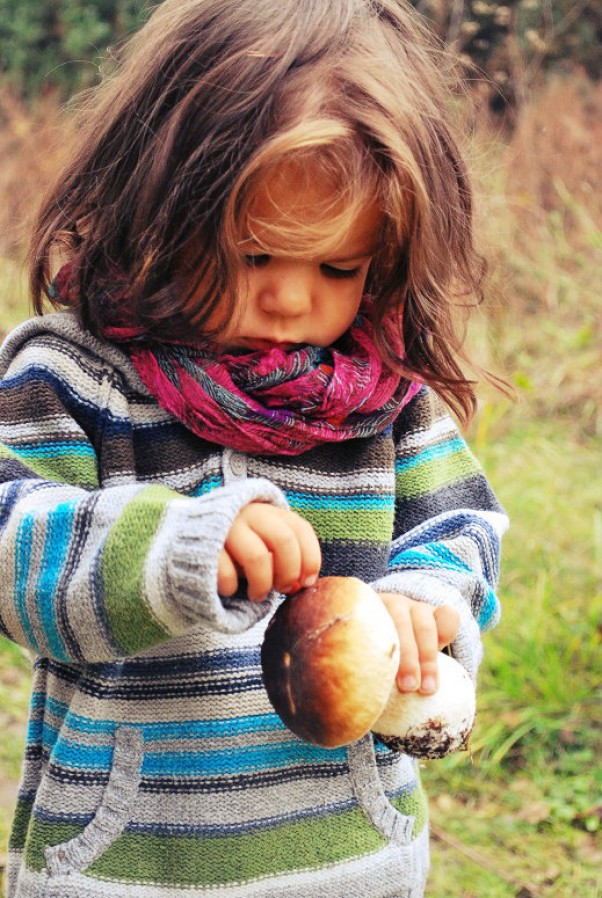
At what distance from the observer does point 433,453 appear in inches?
68.6

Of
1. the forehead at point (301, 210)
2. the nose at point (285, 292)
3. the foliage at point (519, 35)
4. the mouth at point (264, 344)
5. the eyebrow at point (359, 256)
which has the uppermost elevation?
the foliage at point (519, 35)

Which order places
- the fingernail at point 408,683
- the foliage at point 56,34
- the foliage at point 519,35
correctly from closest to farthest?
the fingernail at point 408,683 < the foliage at point 519,35 < the foliage at point 56,34

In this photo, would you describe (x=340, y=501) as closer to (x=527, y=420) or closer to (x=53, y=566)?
(x=53, y=566)

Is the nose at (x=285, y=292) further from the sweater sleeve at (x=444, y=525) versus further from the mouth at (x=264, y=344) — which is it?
the sweater sleeve at (x=444, y=525)

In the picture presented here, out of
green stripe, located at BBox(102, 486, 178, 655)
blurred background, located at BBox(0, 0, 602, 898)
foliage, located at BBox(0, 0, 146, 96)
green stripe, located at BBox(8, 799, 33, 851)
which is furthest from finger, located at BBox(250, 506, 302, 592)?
foliage, located at BBox(0, 0, 146, 96)

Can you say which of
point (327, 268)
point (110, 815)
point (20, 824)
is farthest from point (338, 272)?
point (20, 824)

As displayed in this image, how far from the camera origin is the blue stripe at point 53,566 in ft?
4.20

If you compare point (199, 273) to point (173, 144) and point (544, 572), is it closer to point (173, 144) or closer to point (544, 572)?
point (173, 144)

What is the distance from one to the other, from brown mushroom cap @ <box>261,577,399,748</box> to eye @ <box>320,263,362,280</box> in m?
0.44

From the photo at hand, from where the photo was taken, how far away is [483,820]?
2.99 metres

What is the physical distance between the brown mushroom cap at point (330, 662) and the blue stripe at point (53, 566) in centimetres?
26

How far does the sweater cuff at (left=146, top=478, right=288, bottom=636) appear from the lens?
113cm

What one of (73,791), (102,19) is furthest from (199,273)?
(102,19)

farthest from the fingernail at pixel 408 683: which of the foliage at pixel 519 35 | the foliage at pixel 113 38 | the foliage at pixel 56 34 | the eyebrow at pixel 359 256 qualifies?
the foliage at pixel 56 34
